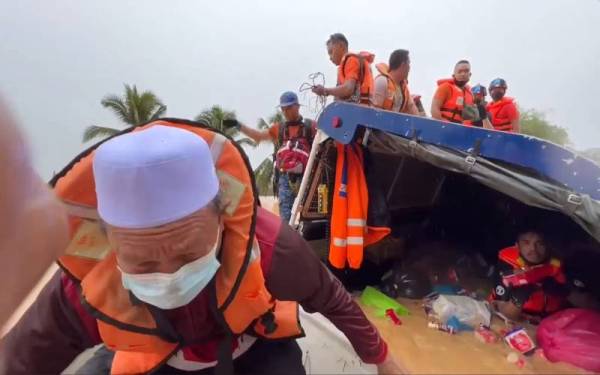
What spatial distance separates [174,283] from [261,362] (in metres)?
0.51

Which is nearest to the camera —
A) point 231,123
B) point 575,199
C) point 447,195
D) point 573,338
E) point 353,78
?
point 575,199

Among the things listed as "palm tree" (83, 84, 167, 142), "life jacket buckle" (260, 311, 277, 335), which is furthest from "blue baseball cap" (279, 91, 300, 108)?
"palm tree" (83, 84, 167, 142)

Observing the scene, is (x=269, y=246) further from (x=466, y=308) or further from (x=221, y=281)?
(x=466, y=308)

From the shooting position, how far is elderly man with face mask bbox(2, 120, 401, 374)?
825 millimetres

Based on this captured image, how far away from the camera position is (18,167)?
39 centimetres

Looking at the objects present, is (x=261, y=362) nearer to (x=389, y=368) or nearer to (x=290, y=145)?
(x=389, y=368)

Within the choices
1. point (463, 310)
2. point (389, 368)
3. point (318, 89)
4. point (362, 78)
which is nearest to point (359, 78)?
point (362, 78)

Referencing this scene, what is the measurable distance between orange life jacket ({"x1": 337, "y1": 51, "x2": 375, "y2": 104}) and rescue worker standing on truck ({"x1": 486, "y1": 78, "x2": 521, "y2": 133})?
78.9 inches

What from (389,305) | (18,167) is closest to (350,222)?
(389,305)

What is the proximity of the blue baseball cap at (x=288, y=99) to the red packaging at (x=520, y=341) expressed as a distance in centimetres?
245

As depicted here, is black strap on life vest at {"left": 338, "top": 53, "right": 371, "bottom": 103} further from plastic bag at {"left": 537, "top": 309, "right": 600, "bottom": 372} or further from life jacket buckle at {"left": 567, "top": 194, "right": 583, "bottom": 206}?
plastic bag at {"left": 537, "top": 309, "right": 600, "bottom": 372}

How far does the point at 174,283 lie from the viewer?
93cm

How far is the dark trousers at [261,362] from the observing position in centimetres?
122

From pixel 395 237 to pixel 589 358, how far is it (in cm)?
160
